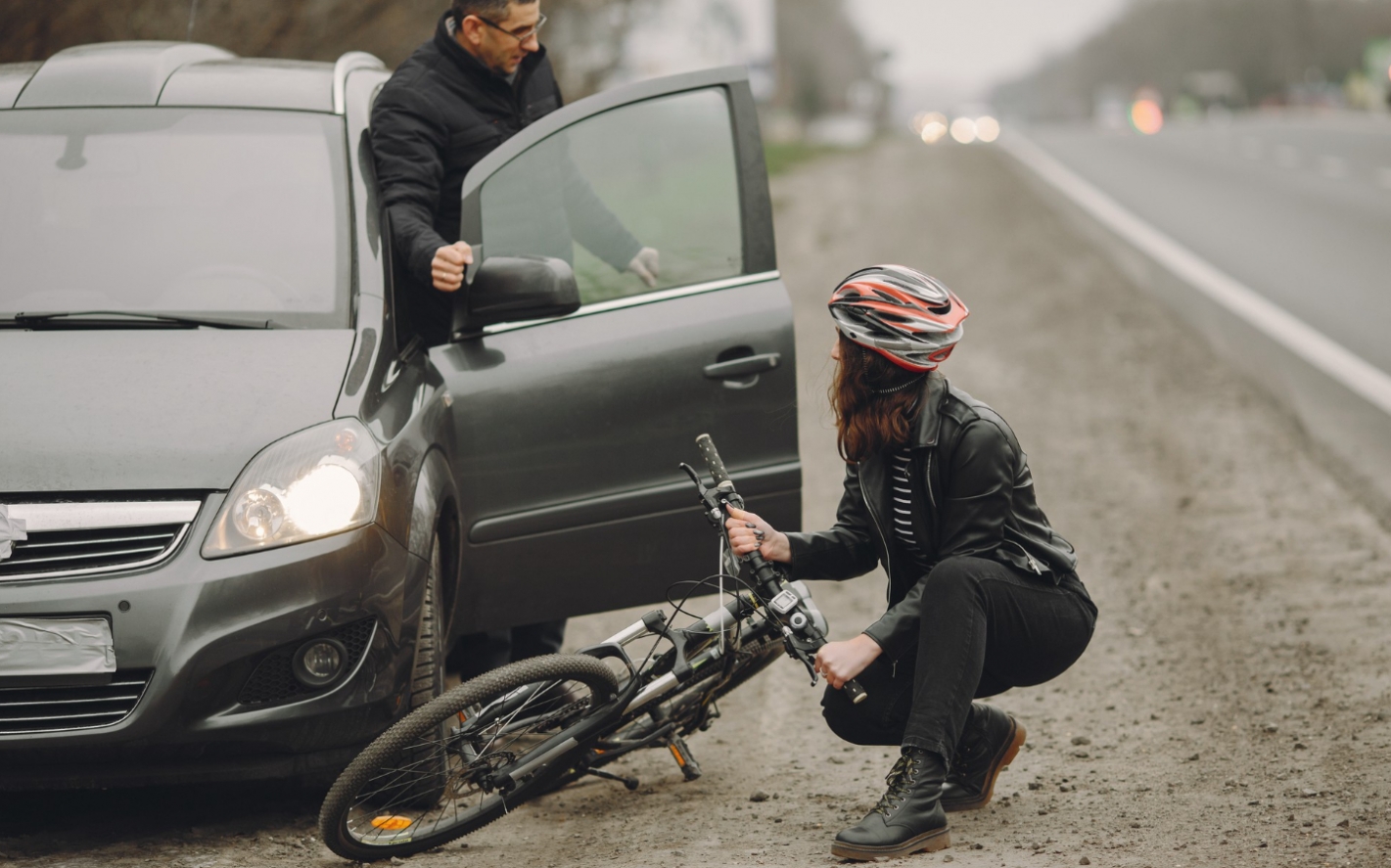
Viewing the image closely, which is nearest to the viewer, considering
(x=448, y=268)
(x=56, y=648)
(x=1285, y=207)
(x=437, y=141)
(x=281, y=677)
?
(x=56, y=648)

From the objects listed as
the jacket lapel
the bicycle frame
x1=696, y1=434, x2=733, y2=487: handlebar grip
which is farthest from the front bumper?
the jacket lapel

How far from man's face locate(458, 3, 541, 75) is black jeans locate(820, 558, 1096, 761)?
226cm

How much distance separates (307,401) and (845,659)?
1460 mm

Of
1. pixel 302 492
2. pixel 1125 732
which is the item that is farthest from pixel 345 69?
pixel 1125 732

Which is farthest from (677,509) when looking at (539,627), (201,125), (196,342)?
(201,125)

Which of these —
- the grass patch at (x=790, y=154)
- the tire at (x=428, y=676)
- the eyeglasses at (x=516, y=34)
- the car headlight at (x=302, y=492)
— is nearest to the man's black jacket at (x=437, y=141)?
the eyeglasses at (x=516, y=34)

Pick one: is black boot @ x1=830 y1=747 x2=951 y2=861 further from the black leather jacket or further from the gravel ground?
the black leather jacket

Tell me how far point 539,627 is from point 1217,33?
14190 cm

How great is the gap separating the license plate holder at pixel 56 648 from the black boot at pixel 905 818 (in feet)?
5.69

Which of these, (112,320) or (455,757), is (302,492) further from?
(112,320)

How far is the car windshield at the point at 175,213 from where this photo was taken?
13.4ft

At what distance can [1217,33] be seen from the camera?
437 feet

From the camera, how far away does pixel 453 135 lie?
181 inches

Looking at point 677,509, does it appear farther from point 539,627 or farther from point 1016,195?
point 1016,195
